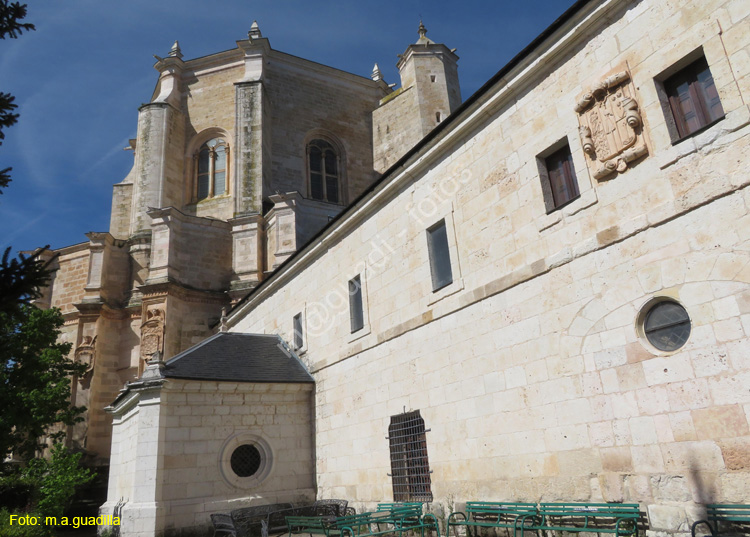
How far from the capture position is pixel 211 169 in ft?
80.0

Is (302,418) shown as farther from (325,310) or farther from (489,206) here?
(489,206)

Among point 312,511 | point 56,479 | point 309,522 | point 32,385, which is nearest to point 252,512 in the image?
point 312,511

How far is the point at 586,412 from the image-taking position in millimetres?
6203

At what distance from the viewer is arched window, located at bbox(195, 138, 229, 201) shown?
A: 2412cm

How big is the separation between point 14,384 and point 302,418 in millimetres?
9239

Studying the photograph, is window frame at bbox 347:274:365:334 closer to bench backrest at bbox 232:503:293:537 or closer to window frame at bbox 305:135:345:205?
bench backrest at bbox 232:503:293:537

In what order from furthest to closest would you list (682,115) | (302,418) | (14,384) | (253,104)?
1. (253,104)
2. (14,384)
3. (302,418)
4. (682,115)

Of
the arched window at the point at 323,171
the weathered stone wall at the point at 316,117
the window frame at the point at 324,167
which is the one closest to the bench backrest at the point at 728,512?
the weathered stone wall at the point at 316,117

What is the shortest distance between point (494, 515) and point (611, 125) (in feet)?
16.5

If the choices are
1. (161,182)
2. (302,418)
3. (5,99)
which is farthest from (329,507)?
(161,182)

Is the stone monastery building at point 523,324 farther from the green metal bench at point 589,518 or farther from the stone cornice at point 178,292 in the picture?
the stone cornice at point 178,292

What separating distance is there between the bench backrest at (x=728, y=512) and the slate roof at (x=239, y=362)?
8.60 meters

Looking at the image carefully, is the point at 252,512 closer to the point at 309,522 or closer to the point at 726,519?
the point at 309,522

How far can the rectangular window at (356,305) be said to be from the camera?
11.2 m
